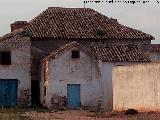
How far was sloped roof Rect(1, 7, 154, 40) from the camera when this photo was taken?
42.1 meters

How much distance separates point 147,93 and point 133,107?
81.1 inches

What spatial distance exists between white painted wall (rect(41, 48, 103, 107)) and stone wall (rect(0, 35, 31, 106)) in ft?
7.27

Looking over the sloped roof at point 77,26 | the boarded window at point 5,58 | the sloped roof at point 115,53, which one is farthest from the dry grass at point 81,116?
the sloped roof at point 77,26

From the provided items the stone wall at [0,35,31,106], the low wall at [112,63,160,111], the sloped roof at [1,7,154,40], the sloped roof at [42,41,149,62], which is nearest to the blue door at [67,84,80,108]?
the sloped roof at [42,41,149,62]

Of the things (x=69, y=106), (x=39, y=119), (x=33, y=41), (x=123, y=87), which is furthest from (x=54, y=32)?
(x=39, y=119)

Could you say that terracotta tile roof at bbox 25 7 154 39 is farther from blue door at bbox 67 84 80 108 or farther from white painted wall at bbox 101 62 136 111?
blue door at bbox 67 84 80 108

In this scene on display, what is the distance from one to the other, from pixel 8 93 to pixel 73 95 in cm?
503

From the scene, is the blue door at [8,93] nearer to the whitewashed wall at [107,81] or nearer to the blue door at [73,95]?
the blue door at [73,95]

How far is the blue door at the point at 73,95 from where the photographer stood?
36969 millimetres

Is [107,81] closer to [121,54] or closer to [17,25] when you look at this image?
[121,54]

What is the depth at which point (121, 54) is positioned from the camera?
128 ft

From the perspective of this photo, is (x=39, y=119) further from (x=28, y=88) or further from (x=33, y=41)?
(x=33, y=41)

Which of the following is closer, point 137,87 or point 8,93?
point 137,87

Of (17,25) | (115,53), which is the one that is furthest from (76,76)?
(17,25)
